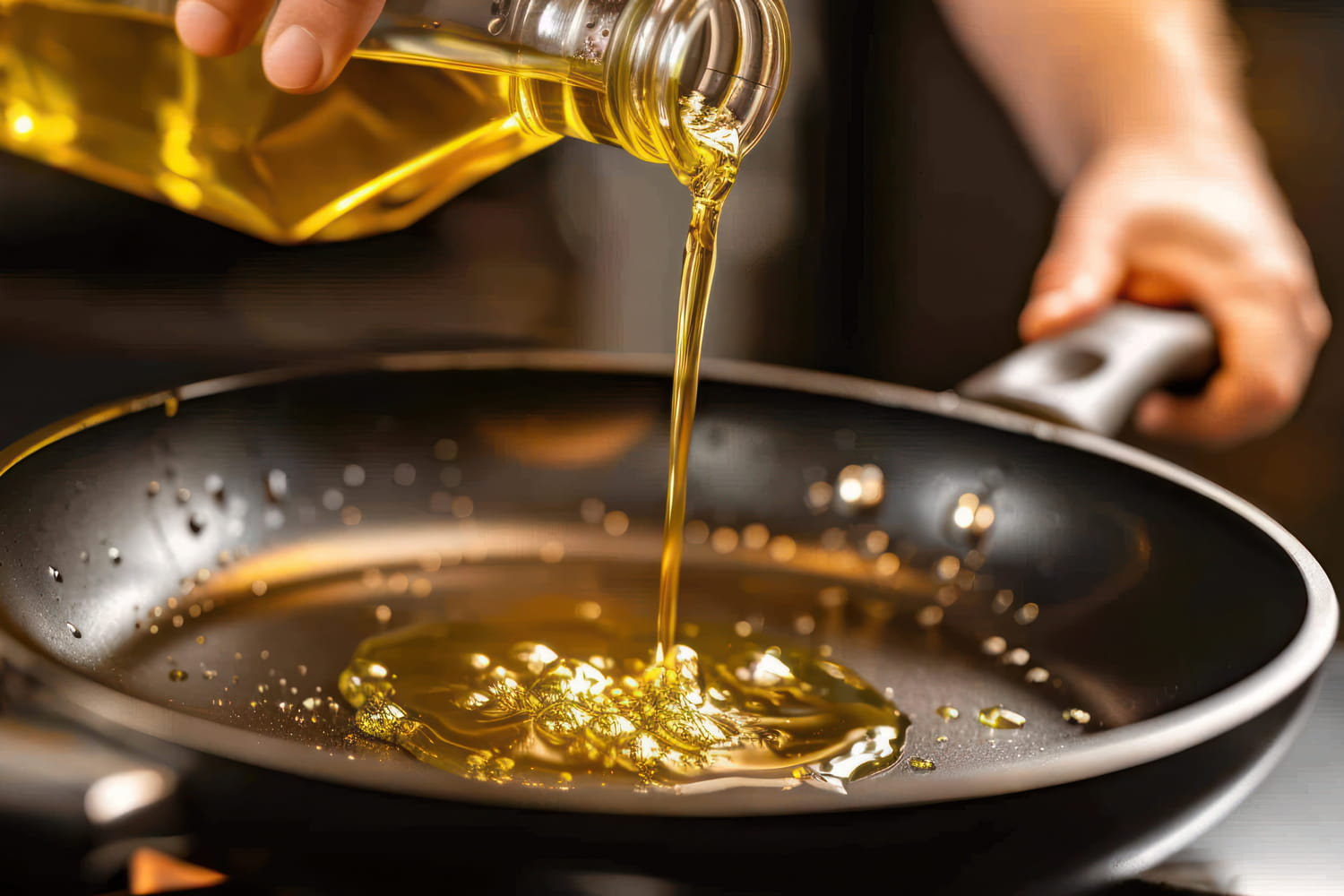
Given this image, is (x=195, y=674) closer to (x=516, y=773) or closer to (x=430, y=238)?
(x=516, y=773)

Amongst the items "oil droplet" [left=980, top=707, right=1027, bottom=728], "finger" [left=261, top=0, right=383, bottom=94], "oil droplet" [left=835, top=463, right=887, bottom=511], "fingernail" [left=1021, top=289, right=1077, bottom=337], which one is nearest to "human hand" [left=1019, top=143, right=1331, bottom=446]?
"fingernail" [left=1021, top=289, right=1077, bottom=337]

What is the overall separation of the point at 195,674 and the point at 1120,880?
0.34 meters

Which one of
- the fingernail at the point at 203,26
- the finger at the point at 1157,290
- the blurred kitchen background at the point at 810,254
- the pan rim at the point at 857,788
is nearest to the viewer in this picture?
the pan rim at the point at 857,788

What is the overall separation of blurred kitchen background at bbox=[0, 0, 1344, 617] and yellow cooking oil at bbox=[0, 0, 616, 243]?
0.44 metres

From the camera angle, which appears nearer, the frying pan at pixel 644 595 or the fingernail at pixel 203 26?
the frying pan at pixel 644 595

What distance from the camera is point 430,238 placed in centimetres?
104

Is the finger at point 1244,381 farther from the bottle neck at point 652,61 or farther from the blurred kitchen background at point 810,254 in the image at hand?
the bottle neck at point 652,61

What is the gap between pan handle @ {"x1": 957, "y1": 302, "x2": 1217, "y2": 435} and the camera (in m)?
0.60

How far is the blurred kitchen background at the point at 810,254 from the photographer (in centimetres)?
98

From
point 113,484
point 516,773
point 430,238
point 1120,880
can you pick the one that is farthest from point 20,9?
point 430,238

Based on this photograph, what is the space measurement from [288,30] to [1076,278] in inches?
21.5

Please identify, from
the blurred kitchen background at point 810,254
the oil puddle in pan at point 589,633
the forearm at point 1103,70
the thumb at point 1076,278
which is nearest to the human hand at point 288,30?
the oil puddle in pan at point 589,633

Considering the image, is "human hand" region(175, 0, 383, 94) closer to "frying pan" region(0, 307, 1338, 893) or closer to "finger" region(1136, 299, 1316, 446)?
"frying pan" region(0, 307, 1338, 893)

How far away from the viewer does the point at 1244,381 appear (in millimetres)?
→ 836
